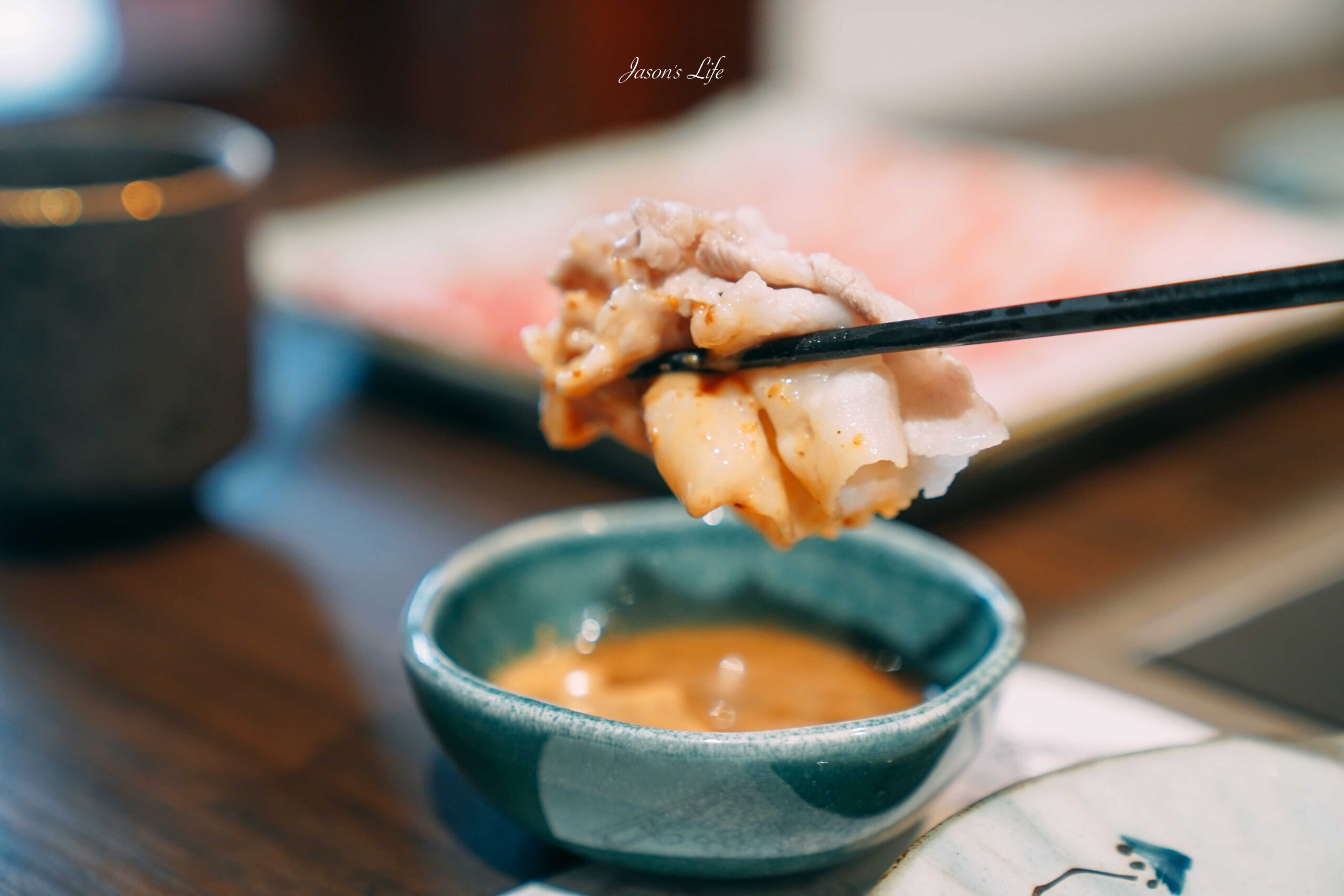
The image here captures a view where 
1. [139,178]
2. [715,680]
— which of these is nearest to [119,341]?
[139,178]

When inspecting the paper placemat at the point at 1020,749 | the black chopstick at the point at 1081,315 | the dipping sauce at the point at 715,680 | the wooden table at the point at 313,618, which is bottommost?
the wooden table at the point at 313,618

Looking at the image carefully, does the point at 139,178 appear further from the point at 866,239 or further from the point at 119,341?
the point at 866,239

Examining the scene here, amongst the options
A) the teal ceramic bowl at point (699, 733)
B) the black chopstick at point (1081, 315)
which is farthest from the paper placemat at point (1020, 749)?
the black chopstick at point (1081, 315)

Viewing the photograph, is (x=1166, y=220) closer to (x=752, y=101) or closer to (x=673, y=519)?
(x=752, y=101)

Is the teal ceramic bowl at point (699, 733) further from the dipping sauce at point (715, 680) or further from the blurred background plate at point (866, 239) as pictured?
the blurred background plate at point (866, 239)

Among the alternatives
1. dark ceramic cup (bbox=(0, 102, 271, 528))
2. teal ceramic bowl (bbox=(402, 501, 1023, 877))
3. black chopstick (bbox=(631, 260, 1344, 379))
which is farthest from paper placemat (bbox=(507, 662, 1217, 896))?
dark ceramic cup (bbox=(0, 102, 271, 528))

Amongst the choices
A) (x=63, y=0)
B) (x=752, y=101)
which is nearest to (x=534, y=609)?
(x=752, y=101)

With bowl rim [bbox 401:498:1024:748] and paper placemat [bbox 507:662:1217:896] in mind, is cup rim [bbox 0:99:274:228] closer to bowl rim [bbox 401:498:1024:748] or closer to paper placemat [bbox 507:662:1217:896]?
bowl rim [bbox 401:498:1024:748]
